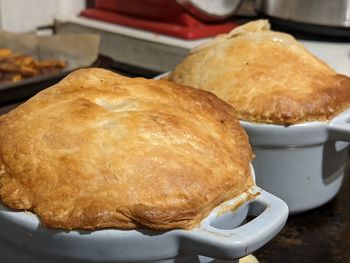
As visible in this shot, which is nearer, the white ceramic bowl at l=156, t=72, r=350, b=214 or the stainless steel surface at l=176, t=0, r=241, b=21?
the white ceramic bowl at l=156, t=72, r=350, b=214

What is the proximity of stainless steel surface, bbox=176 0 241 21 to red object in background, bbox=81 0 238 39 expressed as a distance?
0.05ft

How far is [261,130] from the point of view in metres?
0.62

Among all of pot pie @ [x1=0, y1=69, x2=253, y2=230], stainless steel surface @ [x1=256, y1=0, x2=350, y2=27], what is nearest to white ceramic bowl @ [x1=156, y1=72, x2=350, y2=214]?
pot pie @ [x1=0, y1=69, x2=253, y2=230]

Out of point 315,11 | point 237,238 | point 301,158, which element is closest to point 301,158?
point 301,158

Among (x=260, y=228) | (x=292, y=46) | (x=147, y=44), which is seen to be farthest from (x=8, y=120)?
(x=147, y=44)

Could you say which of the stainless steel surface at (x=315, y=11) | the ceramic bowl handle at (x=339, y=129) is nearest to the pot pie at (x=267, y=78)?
the ceramic bowl handle at (x=339, y=129)

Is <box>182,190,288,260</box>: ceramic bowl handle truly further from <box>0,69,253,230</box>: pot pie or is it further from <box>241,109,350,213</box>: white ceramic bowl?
<box>241,109,350,213</box>: white ceramic bowl

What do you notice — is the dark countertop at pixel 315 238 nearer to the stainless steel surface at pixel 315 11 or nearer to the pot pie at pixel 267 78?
the pot pie at pixel 267 78

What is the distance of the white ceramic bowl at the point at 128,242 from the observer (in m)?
0.40

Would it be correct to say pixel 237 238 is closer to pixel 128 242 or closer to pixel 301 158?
pixel 128 242

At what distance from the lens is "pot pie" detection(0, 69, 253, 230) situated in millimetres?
409

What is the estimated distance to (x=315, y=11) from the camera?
1.19m

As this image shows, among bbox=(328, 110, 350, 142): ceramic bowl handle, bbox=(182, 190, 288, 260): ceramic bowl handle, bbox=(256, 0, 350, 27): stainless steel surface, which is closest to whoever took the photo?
bbox=(182, 190, 288, 260): ceramic bowl handle

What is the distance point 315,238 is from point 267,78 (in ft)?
0.63
